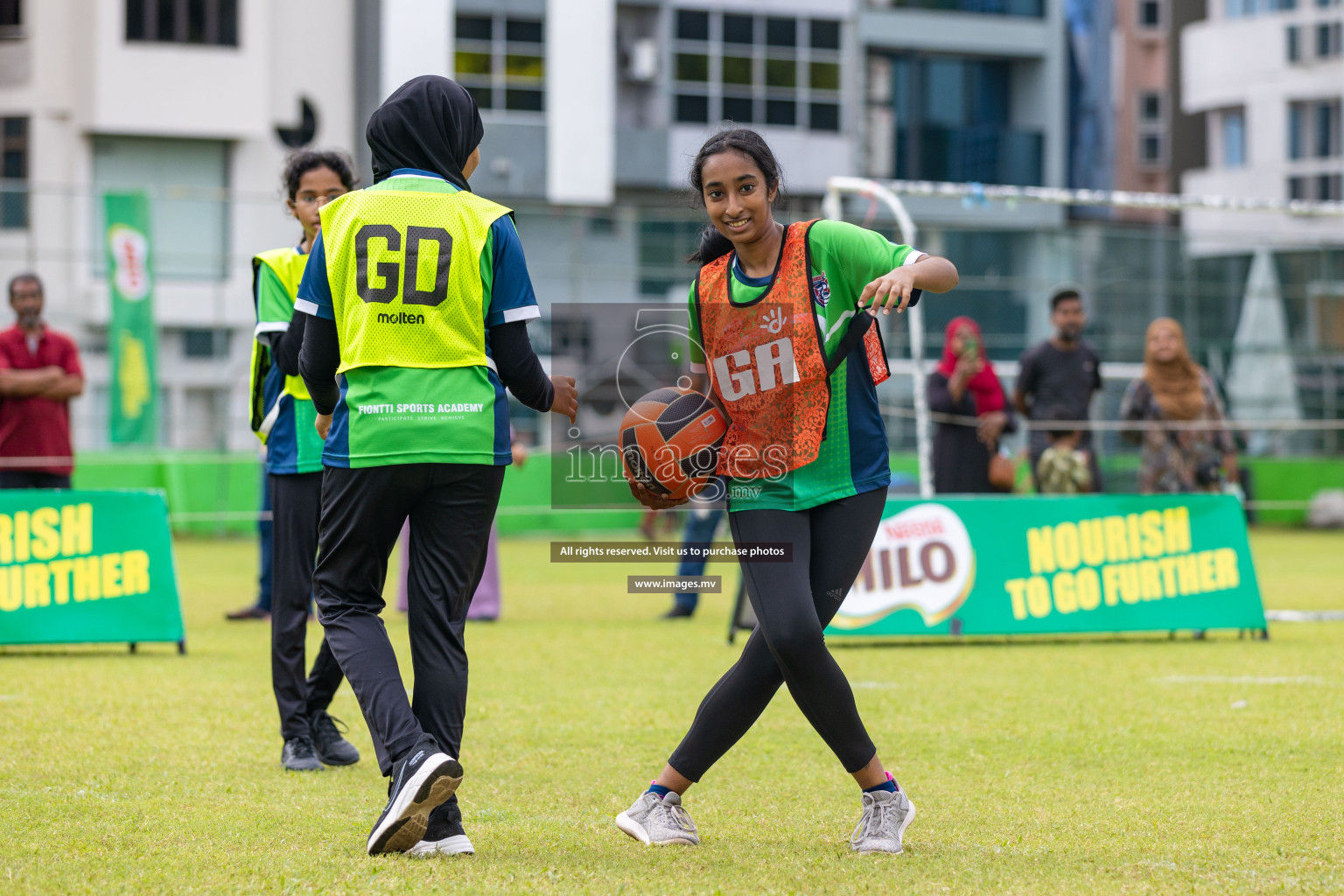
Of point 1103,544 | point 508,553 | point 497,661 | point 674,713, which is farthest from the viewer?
point 508,553

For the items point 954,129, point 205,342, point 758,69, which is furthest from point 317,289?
point 954,129

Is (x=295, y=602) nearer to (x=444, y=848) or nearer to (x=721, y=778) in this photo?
(x=721, y=778)

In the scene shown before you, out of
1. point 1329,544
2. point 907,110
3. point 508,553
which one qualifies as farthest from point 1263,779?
point 907,110

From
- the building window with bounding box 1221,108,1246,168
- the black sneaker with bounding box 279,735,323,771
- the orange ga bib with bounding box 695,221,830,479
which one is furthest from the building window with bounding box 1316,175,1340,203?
the orange ga bib with bounding box 695,221,830,479

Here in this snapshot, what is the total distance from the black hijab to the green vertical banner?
1837 centimetres

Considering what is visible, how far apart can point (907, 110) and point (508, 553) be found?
20068 millimetres

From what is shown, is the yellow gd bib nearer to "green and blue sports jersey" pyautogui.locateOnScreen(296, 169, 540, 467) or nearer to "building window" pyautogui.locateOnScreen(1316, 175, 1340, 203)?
"green and blue sports jersey" pyautogui.locateOnScreen(296, 169, 540, 467)

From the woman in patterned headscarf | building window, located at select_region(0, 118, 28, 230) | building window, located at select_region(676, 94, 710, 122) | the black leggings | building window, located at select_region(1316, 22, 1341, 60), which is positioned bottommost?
the black leggings

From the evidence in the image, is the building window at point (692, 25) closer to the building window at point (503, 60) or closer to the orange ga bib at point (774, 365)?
the building window at point (503, 60)

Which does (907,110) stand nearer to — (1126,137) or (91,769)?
(1126,137)

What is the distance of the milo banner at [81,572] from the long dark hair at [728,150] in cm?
558

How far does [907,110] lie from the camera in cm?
3731

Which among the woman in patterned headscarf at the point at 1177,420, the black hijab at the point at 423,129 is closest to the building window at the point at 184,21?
the woman in patterned headscarf at the point at 1177,420

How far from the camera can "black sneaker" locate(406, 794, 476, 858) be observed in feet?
14.1
